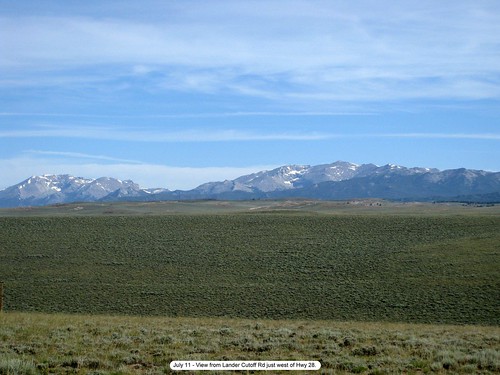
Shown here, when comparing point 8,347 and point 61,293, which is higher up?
point 8,347

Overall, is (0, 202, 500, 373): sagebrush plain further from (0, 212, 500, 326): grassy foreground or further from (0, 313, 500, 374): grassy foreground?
(0, 212, 500, 326): grassy foreground

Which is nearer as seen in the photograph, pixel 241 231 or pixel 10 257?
pixel 10 257

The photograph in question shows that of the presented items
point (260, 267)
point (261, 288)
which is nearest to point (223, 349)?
point (261, 288)

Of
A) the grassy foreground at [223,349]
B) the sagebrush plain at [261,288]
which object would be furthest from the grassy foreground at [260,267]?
the grassy foreground at [223,349]

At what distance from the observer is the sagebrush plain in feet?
46.0

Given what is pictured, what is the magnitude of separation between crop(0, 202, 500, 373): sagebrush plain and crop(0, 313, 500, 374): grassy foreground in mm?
50

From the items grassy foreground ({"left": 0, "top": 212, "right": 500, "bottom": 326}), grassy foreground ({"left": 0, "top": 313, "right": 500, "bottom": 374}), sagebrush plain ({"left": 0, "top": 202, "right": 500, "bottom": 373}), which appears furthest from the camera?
grassy foreground ({"left": 0, "top": 212, "right": 500, "bottom": 326})

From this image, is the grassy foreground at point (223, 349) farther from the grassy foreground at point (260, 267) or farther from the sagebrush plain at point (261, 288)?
the grassy foreground at point (260, 267)

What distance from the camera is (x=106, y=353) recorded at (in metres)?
13.2

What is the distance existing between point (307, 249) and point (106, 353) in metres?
41.5

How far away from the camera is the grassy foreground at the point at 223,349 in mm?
12188

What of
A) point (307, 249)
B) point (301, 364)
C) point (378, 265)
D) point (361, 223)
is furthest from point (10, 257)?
point (301, 364)

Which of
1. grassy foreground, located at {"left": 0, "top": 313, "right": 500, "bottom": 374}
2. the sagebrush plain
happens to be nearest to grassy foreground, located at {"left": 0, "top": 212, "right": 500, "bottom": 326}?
the sagebrush plain

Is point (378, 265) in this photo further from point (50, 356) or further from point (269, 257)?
point (50, 356)
